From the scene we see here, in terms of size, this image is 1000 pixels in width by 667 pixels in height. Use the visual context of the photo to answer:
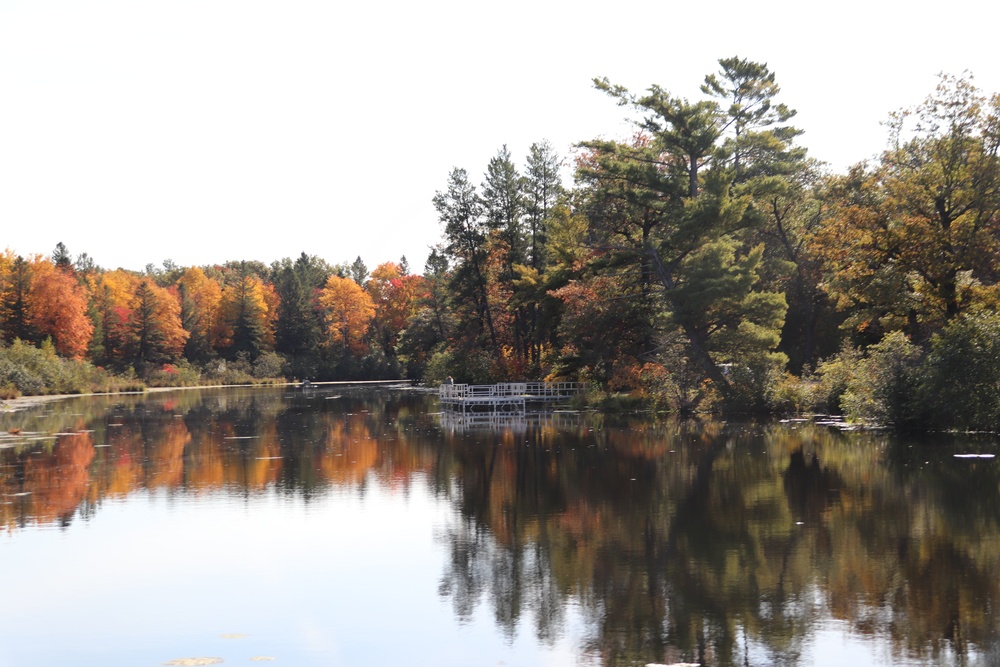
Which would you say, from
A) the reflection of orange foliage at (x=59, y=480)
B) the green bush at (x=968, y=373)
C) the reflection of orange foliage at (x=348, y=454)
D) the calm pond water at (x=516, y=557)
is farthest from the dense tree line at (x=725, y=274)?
the reflection of orange foliage at (x=59, y=480)

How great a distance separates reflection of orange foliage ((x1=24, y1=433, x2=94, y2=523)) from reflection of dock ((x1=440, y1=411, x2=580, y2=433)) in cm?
1526

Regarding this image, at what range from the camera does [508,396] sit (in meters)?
55.1

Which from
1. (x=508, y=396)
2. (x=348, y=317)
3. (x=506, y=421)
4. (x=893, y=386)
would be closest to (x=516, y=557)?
(x=893, y=386)

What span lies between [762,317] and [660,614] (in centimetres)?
3362

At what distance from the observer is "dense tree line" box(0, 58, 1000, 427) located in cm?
3253

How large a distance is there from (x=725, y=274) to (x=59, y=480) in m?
28.1

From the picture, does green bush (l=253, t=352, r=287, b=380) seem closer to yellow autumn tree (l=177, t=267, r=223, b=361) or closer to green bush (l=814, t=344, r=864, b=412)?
yellow autumn tree (l=177, t=267, r=223, b=361)

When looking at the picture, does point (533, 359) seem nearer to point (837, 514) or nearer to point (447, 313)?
point (447, 313)

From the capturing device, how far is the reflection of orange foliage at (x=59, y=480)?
21.4 m

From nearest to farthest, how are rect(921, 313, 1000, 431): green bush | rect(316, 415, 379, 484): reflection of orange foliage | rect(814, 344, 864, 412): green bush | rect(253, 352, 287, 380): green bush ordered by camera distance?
rect(316, 415, 379, 484): reflection of orange foliage, rect(921, 313, 1000, 431): green bush, rect(814, 344, 864, 412): green bush, rect(253, 352, 287, 380): green bush

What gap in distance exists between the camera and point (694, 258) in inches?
1698

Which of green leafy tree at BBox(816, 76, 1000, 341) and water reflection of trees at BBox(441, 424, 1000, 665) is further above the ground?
green leafy tree at BBox(816, 76, 1000, 341)

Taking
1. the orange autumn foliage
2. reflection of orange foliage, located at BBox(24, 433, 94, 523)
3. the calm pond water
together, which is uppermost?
the orange autumn foliage

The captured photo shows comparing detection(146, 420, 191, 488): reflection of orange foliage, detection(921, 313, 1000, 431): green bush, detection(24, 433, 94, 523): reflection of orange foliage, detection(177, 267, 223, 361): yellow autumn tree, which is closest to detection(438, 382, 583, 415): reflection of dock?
detection(146, 420, 191, 488): reflection of orange foliage
